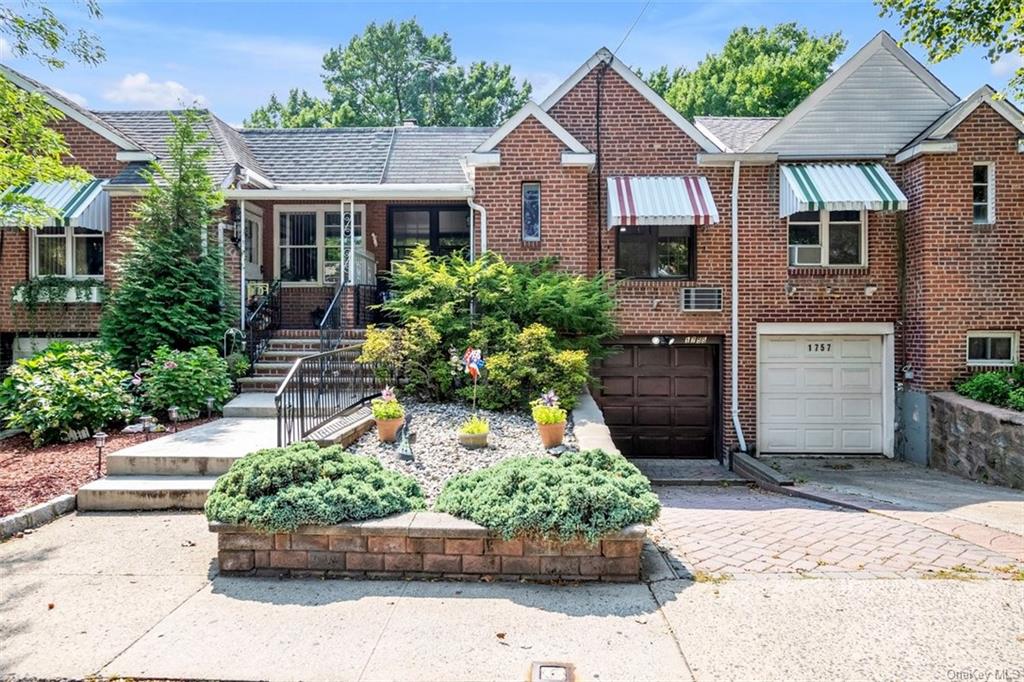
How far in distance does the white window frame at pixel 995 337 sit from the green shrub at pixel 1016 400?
1.35m

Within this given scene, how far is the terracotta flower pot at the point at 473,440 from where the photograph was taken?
6.95 m

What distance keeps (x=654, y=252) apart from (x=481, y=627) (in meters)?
9.11

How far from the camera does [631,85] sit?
11648 mm

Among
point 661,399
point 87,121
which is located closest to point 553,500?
point 661,399

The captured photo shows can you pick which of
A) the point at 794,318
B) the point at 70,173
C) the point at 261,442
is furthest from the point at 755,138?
the point at 70,173

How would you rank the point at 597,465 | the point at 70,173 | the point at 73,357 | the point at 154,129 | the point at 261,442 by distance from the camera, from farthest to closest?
the point at 154,129
the point at 73,357
the point at 70,173
the point at 261,442
the point at 597,465

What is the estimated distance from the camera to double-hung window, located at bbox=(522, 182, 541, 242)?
11.1m

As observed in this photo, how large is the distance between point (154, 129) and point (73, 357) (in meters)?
6.82

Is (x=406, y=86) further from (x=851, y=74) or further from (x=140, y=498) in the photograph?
(x=140, y=498)

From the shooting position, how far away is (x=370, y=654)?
3.58 m

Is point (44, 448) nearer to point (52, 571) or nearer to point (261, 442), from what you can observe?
point (261, 442)

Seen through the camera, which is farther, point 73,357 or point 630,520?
point 73,357

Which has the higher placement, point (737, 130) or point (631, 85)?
point (631, 85)

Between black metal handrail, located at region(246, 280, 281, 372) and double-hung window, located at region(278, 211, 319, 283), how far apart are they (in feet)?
3.33
